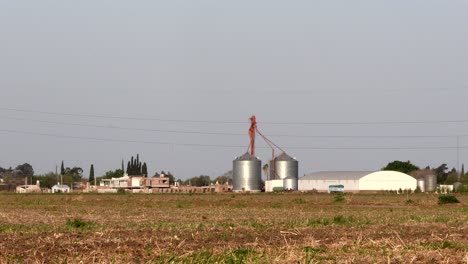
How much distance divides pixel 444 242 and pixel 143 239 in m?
8.65

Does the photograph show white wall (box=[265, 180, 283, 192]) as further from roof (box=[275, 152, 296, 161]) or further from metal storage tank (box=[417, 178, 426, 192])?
metal storage tank (box=[417, 178, 426, 192])

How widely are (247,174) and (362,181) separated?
22039mm

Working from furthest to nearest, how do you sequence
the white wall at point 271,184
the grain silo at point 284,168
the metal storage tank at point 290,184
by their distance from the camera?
1. the grain silo at point 284,168
2. the white wall at point 271,184
3. the metal storage tank at point 290,184

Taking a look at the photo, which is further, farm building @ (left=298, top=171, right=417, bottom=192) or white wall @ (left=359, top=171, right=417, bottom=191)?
farm building @ (left=298, top=171, right=417, bottom=192)

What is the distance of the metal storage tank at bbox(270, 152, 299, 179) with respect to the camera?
180 metres

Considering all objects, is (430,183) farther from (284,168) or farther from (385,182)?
(284,168)

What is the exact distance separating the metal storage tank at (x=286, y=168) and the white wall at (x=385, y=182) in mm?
13754

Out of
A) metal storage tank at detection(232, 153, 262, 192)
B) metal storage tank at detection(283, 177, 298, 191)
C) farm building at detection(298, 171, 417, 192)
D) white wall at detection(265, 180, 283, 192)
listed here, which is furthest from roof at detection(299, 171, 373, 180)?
metal storage tank at detection(232, 153, 262, 192)

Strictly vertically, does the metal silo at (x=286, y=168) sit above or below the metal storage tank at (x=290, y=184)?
above

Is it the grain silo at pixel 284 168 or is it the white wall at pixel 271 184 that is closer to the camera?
the white wall at pixel 271 184

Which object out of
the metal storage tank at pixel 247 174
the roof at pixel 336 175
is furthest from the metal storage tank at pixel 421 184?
the metal storage tank at pixel 247 174

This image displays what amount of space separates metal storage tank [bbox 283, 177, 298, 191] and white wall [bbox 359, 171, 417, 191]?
12.3 meters

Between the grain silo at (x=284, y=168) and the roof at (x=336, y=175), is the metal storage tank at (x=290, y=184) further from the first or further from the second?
the roof at (x=336, y=175)

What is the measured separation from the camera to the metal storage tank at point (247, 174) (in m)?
170
